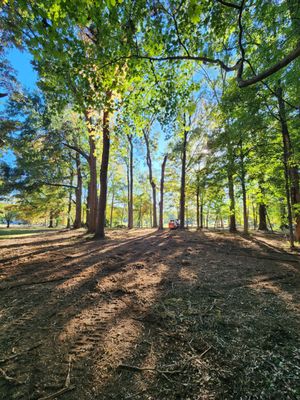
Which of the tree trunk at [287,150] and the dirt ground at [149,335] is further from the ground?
the tree trunk at [287,150]

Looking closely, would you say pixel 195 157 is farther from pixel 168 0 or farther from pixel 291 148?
pixel 168 0

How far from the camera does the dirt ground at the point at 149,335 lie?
57.1 inches

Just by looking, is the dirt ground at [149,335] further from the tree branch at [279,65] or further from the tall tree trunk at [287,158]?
the tree branch at [279,65]

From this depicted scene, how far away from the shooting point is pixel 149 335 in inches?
80.5

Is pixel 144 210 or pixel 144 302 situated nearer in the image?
pixel 144 302

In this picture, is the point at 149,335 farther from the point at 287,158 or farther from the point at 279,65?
the point at 287,158

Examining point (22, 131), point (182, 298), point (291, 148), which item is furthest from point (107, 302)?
point (22, 131)

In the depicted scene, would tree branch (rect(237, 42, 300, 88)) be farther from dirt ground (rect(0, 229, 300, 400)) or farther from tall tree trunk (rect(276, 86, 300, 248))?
dirt ground (rect(0, 229, 300, 400))

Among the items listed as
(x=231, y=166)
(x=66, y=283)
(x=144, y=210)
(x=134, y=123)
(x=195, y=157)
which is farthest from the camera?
(x=144, y=210)

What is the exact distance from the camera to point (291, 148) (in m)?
6.50

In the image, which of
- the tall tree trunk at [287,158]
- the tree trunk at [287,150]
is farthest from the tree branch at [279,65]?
the tree trunk at [287,150]

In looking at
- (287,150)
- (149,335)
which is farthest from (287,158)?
(149,335)

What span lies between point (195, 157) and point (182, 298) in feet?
49.8

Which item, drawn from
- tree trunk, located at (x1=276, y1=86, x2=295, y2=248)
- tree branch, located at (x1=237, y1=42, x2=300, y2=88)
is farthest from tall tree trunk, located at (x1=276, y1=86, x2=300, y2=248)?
tree branch, located at (x1=237, y1=42, x2=300, y2=88)
